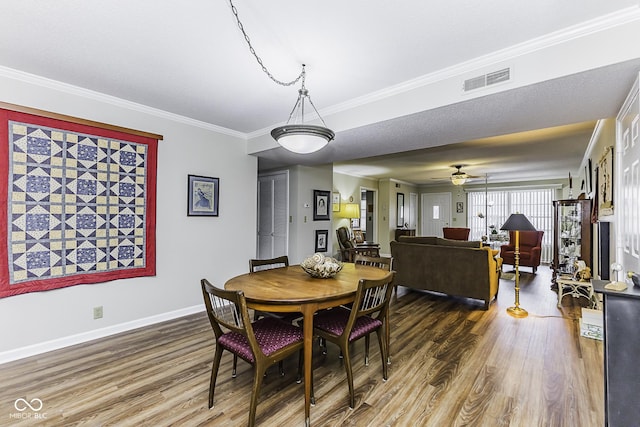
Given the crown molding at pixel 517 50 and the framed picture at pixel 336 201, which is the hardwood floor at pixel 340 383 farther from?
the framed picture at pixel 336 201

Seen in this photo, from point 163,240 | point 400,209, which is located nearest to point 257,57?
point 163,240

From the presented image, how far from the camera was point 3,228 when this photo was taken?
2.52m

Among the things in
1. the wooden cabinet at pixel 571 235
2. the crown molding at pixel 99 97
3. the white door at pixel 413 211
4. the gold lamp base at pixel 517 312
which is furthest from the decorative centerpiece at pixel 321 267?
the white door at pixel 413 211

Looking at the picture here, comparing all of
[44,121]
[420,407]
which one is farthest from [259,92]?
[420,407]

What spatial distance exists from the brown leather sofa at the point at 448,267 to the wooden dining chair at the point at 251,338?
2.12 metres

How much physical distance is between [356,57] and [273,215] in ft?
12.6

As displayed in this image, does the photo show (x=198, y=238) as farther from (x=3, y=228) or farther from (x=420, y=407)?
(x=420, y=407)

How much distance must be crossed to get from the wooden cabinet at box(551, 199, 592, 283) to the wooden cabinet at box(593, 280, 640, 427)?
380 cm

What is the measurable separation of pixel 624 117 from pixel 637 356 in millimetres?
1907

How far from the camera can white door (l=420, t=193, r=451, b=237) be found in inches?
404

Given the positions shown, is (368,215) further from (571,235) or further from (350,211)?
(571,235)

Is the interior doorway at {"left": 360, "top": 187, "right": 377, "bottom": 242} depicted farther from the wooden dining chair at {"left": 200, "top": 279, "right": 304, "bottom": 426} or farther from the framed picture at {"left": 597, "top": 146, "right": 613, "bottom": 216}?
the wooden dining chair at {"left": 200, "top": 279, "right": 304, "bottom": 426}

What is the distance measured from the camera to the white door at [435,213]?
10250 mm

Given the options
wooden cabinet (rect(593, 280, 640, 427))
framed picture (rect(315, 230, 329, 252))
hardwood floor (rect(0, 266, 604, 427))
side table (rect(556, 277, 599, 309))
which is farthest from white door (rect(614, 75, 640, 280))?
framed picture (rect(315, 230, 329, 252))
